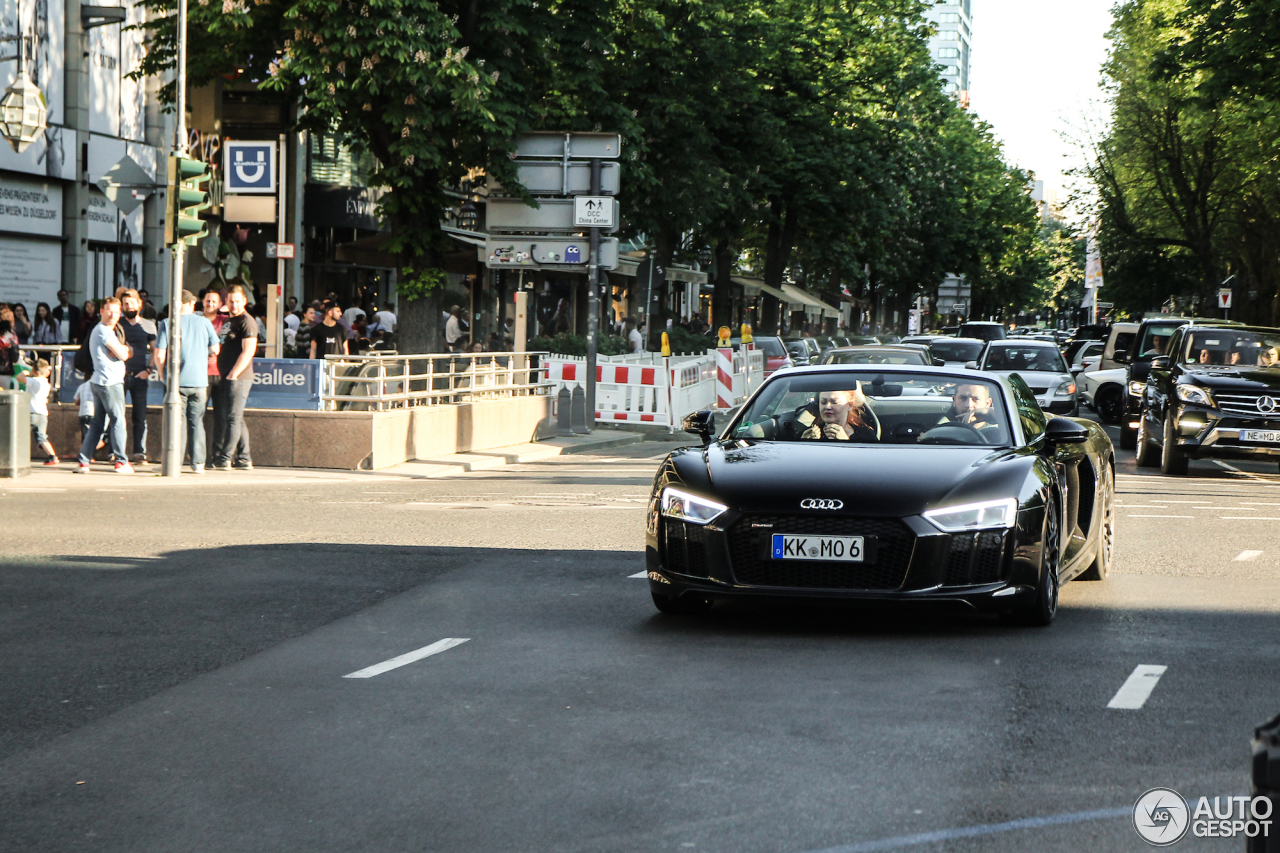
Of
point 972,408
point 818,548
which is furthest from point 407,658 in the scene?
point 972,408

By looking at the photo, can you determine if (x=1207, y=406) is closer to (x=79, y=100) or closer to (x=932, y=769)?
(x=932, y=769)

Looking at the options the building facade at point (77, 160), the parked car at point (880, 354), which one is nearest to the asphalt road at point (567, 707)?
the parked car at point (880, 354)

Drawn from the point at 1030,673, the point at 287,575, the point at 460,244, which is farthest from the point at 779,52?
the point at 1030,673

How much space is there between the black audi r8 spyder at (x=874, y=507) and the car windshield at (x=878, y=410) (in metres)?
0.01

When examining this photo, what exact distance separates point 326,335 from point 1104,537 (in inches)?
651

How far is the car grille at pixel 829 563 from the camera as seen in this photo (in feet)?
26.7

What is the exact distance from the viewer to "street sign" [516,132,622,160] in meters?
25.6

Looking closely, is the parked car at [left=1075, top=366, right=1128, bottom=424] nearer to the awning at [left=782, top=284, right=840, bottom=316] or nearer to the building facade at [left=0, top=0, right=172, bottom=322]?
the building facade at [left=0, top=0, right=172, bottom=322]

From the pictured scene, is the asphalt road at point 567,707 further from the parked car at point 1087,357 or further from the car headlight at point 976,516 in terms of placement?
the parked car at point 1087,357

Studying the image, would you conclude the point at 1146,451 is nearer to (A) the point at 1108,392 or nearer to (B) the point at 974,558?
(A) the point at 1108,392

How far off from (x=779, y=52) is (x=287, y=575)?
35112 mm

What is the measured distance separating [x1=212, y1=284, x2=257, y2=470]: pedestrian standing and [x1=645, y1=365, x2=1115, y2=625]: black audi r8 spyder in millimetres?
10183

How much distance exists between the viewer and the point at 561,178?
25938 mm

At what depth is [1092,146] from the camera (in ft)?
209
